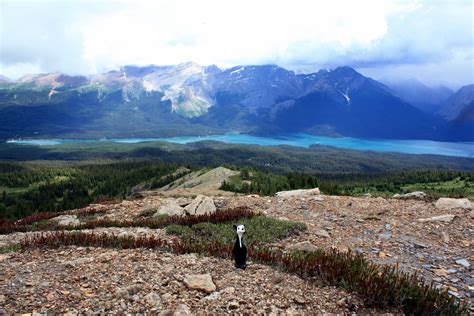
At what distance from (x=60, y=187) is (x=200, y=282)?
148982 mm

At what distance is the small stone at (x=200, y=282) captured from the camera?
7.59 metres

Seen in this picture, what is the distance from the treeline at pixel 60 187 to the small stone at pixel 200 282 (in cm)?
10364

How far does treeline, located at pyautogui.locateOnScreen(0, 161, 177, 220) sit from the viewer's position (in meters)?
113

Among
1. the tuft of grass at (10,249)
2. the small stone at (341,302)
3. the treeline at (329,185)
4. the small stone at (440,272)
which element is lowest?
the treeline at (329,185)

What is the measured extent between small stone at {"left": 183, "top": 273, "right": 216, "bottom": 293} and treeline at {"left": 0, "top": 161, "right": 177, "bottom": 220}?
104 metres

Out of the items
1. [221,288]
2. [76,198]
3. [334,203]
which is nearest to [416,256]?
[221,288]

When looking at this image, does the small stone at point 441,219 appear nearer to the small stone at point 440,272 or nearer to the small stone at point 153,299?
the small stone at point 440,272

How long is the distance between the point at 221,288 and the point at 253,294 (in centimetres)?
79

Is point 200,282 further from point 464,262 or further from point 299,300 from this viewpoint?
point 464,262

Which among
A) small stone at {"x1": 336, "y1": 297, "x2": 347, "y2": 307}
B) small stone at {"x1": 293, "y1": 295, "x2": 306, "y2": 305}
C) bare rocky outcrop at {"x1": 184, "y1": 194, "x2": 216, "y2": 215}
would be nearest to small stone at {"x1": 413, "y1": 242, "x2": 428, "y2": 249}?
small stone at {"x1": 336, "y1": 297, "x2": 347, "y2": 307}

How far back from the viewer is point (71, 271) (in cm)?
876

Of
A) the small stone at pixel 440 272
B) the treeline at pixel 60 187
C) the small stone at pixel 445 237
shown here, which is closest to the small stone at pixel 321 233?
the small stone at pixel 440 272

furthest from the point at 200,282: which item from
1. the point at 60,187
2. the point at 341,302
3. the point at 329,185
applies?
the point at 60,187

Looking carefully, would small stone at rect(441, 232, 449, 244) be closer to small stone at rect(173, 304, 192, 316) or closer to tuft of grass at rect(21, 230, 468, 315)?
tuft of grass at rect(21, 230, 468, 315)
